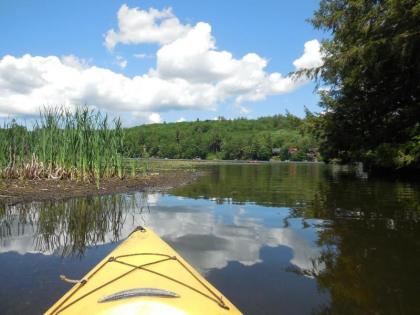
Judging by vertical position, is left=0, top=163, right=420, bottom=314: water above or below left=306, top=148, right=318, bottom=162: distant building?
below

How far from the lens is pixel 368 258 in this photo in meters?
6.22

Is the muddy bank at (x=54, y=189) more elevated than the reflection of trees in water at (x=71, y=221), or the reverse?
the muddy bank at (x=54, y=189)

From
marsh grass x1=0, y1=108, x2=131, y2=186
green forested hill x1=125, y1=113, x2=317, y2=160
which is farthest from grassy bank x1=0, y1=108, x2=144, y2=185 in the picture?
green forested hill x1=125, y1=113, x2=317, y2=160

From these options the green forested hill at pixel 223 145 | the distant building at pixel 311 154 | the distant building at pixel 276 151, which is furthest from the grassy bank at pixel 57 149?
the distant building at pixel 276 151

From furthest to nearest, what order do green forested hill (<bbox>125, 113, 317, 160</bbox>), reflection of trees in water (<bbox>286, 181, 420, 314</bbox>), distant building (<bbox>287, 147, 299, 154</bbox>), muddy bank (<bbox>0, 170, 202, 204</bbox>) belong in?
green forested hill (<bbox>125, 113, 317, 160</bbox>), distant building (<bbox>287, 147, 299, 154</bbox>), muddy bank (<bbox>0, 170, 202, 204</bbox>), reflection of trees in water (<bbox>286, 181, 420, 314</bbox>)

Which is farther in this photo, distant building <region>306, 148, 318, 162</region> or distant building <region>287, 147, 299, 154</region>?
distant building <region>287, 147, 299, 154</region>

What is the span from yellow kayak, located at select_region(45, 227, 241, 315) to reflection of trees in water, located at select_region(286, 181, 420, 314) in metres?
1.68

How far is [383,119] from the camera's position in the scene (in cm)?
2352

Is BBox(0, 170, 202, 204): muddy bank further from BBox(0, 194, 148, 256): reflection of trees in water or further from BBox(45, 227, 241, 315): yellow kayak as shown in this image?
BBox(45, 227, 241, 315): yellow kayak

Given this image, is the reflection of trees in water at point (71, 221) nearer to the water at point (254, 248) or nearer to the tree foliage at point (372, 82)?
the water at point (254, 248)

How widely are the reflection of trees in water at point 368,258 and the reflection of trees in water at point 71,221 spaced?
4.04 meters

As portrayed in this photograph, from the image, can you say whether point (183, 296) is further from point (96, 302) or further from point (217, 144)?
point (217, 144)

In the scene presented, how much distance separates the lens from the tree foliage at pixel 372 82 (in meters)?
17.5

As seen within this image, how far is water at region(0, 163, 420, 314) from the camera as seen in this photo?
15.3 feet
